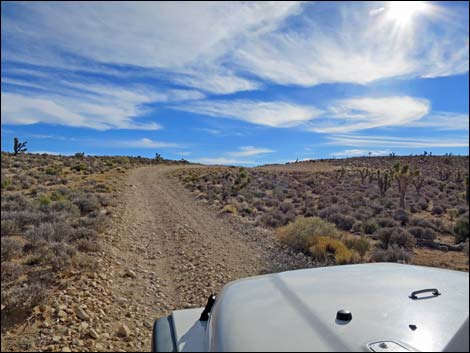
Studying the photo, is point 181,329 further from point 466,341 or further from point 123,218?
point 123,218

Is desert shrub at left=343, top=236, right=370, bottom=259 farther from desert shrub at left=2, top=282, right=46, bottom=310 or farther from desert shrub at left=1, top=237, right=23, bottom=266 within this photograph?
desert shrub at left=1, top=237, right=23, bottom=266

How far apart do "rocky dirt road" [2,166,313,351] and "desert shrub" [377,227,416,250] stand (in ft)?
8.03

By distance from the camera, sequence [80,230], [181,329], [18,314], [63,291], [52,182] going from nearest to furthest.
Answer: [181,329], [18,314], [63,291], [80,230], [52,182]

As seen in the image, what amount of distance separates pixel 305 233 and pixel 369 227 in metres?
2.98

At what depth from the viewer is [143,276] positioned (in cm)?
634

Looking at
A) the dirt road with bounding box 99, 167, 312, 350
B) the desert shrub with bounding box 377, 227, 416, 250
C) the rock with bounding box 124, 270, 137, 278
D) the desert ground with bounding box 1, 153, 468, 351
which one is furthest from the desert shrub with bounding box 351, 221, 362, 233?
the rock with bounding box 124, 270, 137, 278

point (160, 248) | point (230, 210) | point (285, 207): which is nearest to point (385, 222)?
point (285, 207)

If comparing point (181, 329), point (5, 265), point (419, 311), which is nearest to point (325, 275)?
point (419, 311)

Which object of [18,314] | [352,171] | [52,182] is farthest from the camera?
[352,171]

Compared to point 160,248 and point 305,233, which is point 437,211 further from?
point 160,248

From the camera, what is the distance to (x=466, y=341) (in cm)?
143

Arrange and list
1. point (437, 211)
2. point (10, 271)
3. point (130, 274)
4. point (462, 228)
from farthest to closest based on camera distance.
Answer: point (437, 211) < point (130, 274) < point (10, 271) < point (462, 228)

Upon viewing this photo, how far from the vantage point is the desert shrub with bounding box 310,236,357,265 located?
7664mm

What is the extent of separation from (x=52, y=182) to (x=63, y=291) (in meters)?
15.5
